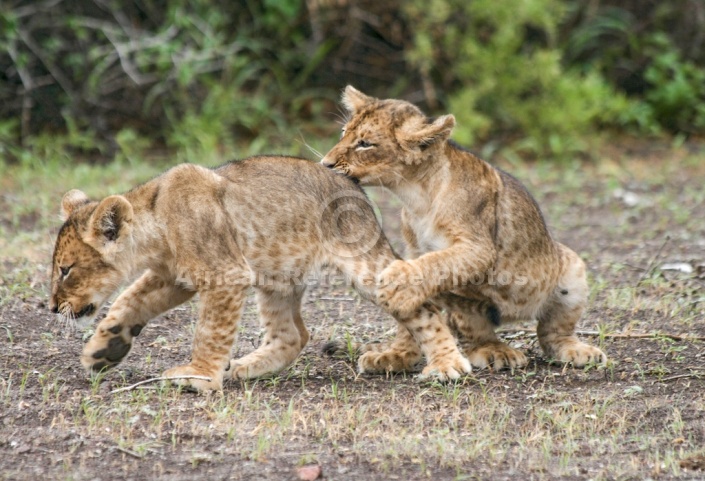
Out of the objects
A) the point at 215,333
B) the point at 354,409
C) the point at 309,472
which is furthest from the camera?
the point at 215,333

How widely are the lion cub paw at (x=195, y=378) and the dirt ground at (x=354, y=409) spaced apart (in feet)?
0.24

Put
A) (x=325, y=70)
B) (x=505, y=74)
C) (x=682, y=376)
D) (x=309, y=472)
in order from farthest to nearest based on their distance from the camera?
(x=325, y=70) → (x=505, y=74) → (x=682, y=376) → (x=309, y=472)

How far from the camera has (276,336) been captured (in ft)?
19.1

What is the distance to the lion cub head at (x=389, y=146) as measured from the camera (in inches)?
227

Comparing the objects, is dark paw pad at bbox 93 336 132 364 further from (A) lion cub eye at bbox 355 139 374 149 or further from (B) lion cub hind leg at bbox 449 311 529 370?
(B) lion cub hind leg at bbox 449 311 529 370

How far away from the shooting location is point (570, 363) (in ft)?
19.0

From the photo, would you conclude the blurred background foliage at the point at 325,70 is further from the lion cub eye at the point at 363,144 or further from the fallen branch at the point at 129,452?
the fallen branch at the point at 129,452

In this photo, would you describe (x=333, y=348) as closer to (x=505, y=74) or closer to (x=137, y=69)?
(x=137, y=69)

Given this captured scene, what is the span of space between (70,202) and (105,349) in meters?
0.81

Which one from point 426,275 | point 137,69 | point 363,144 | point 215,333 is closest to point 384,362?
point 426,275

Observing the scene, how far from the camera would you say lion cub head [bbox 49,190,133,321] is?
5.24m

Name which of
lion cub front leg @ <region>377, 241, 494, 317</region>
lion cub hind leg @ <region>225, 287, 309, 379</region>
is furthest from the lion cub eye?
lion cub hind leg @ <region>225, 287, 309, 379</region>

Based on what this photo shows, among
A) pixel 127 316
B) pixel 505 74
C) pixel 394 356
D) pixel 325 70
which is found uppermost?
pixel 505 74

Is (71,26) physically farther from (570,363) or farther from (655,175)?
(570,363)
